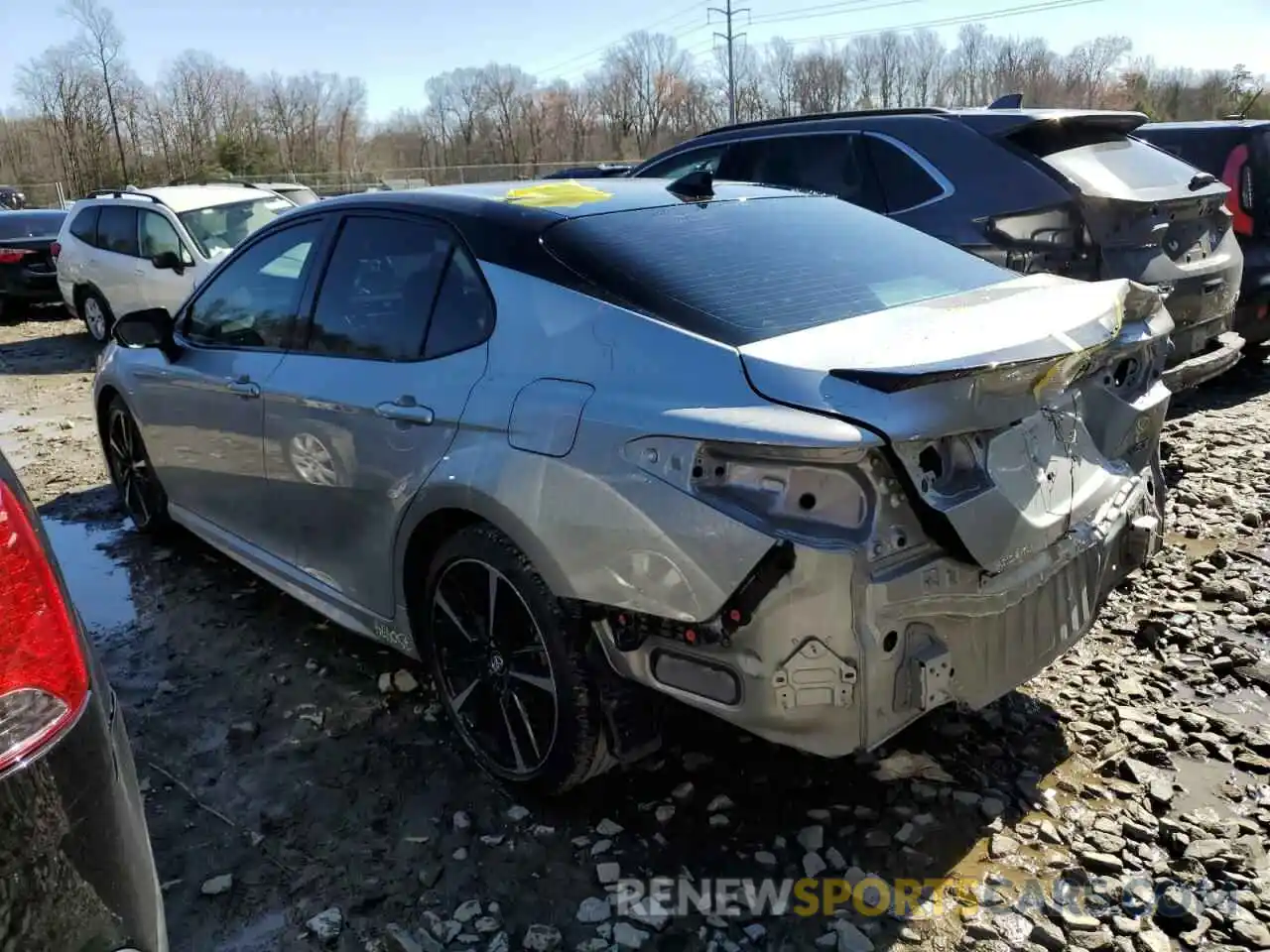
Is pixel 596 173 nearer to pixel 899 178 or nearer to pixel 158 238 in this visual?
pixel 158 238

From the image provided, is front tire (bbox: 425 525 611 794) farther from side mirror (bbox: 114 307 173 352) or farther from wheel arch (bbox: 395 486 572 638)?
side mirror (bbox: 114 307 173 352)

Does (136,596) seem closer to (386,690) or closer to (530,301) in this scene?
(386,690)

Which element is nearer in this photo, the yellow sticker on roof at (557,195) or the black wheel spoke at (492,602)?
the black wheel spoke at (492,602)

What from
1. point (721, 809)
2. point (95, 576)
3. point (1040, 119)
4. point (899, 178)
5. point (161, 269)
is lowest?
point (721, 809)

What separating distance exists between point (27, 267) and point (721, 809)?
49.5ft

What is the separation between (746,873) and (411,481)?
1395 mm

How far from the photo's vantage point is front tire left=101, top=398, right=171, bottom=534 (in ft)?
16.3

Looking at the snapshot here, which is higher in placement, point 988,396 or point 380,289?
point 380,289

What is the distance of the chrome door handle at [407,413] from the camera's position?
115 inches

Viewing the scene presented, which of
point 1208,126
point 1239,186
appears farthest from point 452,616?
point 1208,126

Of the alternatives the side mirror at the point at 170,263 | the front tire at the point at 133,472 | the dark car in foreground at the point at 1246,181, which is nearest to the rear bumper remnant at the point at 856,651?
the front tire at the point at 133,472

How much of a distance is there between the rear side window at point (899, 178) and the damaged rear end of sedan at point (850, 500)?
2.79 m

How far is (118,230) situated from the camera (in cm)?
1120

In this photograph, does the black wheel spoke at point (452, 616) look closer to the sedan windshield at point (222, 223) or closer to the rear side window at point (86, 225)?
the sedan windshield at point (222, 223)
